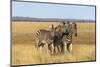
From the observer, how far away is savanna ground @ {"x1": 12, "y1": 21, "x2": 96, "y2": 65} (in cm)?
265

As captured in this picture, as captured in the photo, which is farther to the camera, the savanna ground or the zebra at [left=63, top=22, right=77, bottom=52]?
the zebra at [left=63, top=22, right=77, bottom=52]

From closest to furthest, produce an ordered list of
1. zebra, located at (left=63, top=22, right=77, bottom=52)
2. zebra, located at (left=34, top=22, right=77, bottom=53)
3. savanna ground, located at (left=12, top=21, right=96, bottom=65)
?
1. savanna ground, located at (left=12, top=21, right=96, bottom=65)
2. zebra, located at (left=34, top=22, right=77, bottom=53)
3. zebra, located at (left=63, top=22, right=77, bottom=52)

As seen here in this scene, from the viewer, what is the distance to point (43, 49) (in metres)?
2.77

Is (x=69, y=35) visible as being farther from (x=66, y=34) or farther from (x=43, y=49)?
(x=43, y=49)

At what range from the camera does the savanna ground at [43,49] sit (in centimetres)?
265

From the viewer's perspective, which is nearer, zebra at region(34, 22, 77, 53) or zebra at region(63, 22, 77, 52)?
zebra at region(34, 22, 77, 53)

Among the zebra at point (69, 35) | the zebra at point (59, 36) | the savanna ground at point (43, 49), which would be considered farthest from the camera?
the zebra at point (69, 35)

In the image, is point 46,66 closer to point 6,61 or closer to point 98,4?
point 6,61

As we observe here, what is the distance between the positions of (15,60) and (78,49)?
0.81 meters

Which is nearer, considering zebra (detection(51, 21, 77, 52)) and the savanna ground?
the savanna ground

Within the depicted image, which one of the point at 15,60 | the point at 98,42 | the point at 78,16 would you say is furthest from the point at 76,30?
the point at 15,60

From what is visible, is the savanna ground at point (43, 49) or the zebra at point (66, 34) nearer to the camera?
the savanna ground at point (43, 49)

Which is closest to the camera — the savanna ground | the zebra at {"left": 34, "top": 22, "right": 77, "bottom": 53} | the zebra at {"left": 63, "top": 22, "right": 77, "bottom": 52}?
the savanna ground

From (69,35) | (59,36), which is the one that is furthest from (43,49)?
(69,35)
